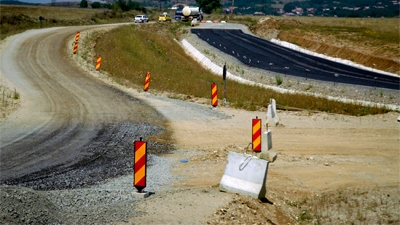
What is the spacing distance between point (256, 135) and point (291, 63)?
34.8m

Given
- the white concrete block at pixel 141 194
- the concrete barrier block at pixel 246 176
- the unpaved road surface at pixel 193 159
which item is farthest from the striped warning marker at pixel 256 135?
the white concrete block at pixel 141 194

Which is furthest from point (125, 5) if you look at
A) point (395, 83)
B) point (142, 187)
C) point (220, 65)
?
point (142, 187)

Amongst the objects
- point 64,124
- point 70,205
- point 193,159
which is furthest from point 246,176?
point 64,124

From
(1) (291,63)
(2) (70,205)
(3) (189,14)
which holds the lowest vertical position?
(3) (189,14)

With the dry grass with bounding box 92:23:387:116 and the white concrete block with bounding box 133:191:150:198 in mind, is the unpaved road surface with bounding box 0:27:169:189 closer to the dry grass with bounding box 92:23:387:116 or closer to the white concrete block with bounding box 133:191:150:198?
the white concrete block with bounding box 133:191:150:198

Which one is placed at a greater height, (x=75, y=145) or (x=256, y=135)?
(x=256, y=135)

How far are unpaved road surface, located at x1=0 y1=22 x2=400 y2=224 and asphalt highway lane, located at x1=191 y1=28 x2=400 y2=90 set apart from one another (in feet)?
55.5

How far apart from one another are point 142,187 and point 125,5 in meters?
123

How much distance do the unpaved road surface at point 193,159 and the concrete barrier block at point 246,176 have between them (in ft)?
0.79

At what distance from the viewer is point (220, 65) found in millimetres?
48469

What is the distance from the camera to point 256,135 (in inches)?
685

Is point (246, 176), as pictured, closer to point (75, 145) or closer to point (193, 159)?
point (193, 159)

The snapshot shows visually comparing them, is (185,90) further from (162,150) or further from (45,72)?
(162,150)

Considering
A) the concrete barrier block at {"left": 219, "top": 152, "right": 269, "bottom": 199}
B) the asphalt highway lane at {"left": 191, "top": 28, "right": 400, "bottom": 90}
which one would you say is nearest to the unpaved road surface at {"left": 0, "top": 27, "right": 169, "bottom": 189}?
the concrete barrier block at {"left": 219, "top": 152, "right": 269, "bottom": 199}
